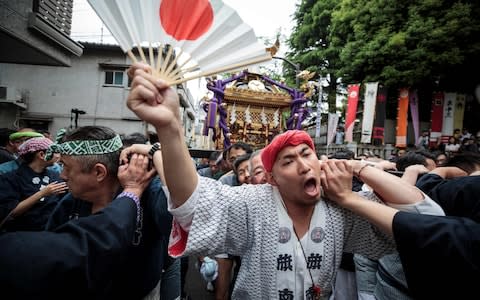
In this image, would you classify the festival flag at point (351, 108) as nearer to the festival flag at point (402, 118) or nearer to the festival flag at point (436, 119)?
the festival flag at point (402, 118)

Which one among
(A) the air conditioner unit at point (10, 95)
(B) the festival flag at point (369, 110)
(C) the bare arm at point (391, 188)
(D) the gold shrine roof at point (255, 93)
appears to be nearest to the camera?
(C) the bare arm at point (391, 188)

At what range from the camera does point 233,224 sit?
166 cm

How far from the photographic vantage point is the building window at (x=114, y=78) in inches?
698

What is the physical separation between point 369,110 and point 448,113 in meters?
3.75

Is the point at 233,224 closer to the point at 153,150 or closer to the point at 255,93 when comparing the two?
the point at 153,150

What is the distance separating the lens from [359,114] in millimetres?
17672

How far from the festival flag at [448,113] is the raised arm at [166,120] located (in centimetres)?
1620

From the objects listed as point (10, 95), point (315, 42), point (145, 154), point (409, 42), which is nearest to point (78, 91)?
point (10, 95)

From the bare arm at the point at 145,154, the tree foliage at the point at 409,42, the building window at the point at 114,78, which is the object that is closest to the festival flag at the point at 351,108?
the tree foliage at the point at 409,42

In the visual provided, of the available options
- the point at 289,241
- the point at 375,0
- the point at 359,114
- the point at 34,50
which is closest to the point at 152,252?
the point at 289,241

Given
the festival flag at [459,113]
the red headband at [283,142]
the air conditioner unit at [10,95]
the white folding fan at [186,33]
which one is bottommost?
the red headband at [283,142]

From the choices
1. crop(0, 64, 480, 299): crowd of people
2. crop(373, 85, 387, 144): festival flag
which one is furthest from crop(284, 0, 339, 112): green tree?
crop(0, 64, 480, 299): crowd of people

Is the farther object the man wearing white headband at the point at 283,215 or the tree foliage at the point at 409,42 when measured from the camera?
the tree foliage at the point at 409,42

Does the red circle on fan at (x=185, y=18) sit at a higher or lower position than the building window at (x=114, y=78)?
lower
